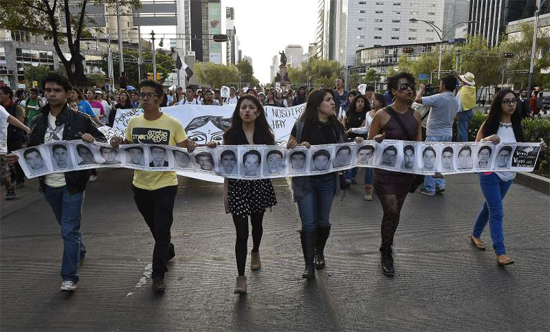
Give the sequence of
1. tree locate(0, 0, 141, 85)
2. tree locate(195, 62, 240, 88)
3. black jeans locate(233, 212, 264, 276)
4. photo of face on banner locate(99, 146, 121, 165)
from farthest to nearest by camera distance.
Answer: tree locate(195, 62, 240, 88)
tree locate(0, 0, 141, 85)
photo of face on banner locate(99, 146, 121, 165)
black jeans locate(233, 212, 264, 276)

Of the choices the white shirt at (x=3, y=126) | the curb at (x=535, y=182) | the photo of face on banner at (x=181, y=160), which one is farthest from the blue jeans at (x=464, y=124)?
the white shirt at (x=3, y=126)

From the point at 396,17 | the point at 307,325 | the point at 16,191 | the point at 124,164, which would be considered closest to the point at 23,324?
the point at 124,164

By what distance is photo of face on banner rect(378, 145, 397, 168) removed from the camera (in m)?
4.44

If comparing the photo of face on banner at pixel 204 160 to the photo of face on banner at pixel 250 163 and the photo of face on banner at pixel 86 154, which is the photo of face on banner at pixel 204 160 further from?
the photo of face on banner at pixel 86 154

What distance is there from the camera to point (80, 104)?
31.7 ft

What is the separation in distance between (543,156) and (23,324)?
922cm

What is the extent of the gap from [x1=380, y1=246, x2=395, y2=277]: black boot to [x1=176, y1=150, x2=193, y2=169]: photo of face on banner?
2.07 m

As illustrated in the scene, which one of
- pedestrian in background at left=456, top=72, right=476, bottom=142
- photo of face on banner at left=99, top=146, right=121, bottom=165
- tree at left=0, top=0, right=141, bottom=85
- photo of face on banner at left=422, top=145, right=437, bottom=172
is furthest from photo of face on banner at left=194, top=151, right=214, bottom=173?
tree at left=0, top=0, right=141, bottom=85

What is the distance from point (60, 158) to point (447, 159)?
→ 373 cm

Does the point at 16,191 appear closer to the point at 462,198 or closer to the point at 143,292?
the point at 143,292

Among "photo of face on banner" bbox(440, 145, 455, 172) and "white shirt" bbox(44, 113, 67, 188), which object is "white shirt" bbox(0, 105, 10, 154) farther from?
"photo of face on banner" bbox(440, 145, 455, 172)

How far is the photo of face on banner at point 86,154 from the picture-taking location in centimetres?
416

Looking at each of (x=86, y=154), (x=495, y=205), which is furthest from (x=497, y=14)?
(x=86, y=154)

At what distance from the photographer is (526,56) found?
156 feet
